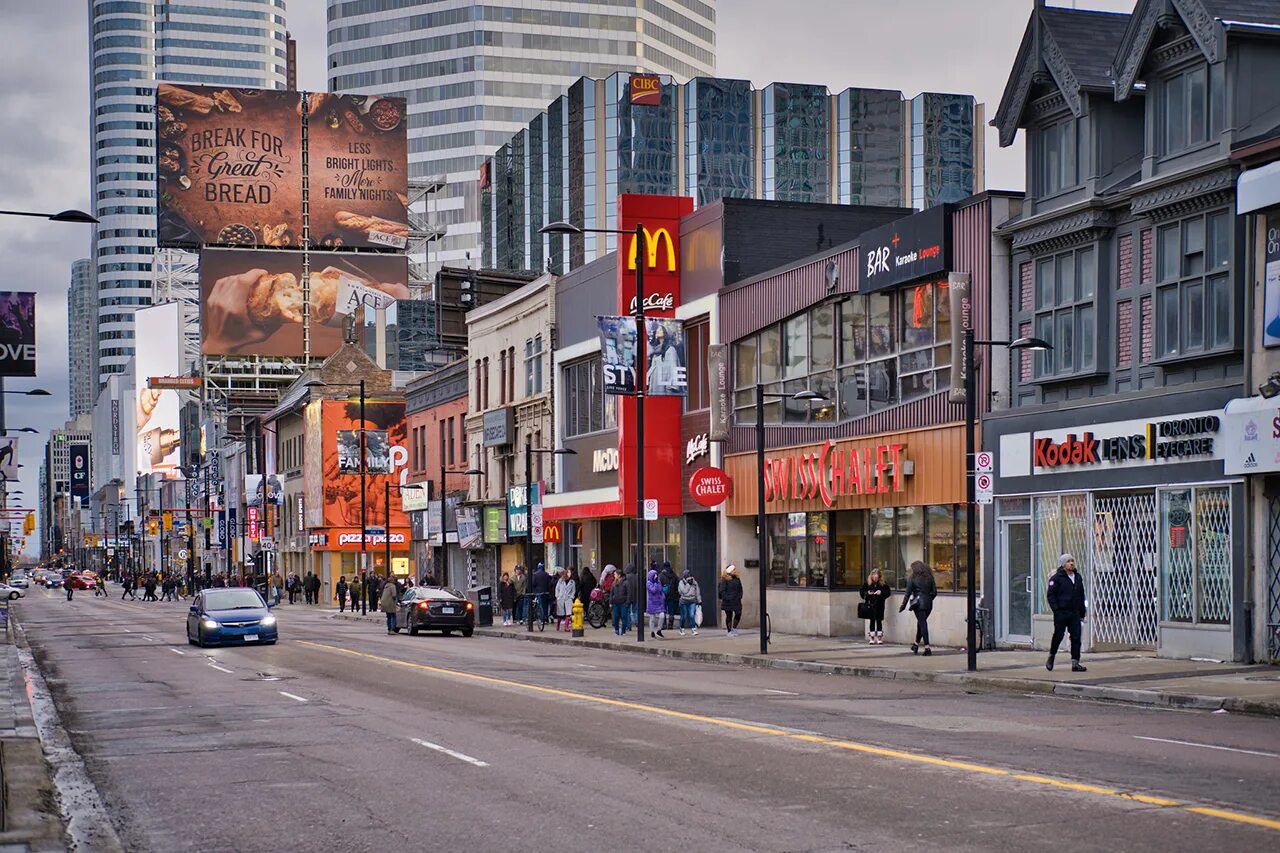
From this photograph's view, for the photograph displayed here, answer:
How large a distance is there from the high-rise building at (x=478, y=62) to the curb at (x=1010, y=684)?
436ft

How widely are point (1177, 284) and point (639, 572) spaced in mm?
15403

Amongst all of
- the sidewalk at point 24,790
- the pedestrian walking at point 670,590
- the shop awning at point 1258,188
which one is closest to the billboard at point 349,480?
the pedestrian walking at point 670,590

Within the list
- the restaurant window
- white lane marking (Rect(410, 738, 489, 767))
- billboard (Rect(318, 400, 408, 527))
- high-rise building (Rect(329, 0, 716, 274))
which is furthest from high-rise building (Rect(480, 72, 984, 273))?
white lane marking (Rect(410, 738, 489, 767))

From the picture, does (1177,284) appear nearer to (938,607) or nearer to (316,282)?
(938,607)

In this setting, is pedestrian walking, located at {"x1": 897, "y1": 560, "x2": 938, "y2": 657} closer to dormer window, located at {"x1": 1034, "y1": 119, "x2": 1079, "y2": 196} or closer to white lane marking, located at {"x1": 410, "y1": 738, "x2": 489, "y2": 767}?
dormer window, located at {"x1": 1034, "y1": 119, "x2": 1079, "y2": 196}

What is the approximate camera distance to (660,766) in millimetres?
14438

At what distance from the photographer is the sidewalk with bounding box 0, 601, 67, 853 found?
37.2 feet

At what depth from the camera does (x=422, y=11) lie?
16388cm

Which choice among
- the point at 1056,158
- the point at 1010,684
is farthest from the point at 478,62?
the point at 1010,684

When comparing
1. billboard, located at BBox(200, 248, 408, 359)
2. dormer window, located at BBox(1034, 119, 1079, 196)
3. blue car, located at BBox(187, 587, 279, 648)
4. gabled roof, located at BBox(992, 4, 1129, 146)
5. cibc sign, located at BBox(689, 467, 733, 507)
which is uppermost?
billboard, located at BBox(200, 248, 408, 359)

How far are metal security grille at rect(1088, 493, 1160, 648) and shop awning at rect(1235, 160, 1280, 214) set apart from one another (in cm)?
534

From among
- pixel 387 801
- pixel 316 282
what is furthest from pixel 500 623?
pixel 316 282

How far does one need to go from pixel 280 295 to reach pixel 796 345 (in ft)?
255

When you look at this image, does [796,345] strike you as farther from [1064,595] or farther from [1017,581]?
[1064,595]
